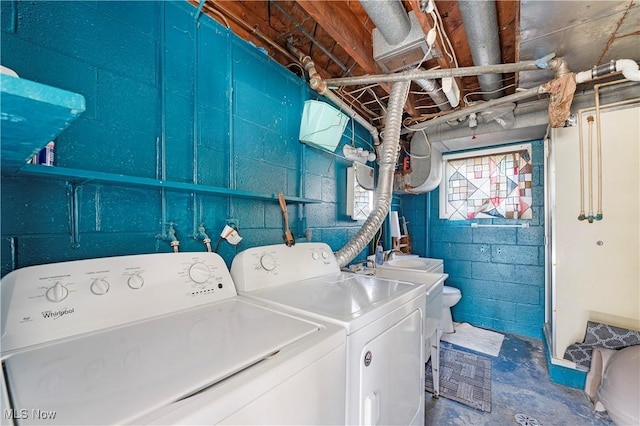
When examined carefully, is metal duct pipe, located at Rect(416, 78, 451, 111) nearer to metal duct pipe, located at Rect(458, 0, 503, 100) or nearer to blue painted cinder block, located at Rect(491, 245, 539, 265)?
metal duct pipe, located at Rect(458, 0, 503, 100)

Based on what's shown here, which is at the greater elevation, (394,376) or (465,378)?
(394,376)

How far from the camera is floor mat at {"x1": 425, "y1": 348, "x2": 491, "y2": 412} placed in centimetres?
183

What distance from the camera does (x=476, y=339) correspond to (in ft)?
8.95

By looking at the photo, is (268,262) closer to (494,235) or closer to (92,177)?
(92,177)

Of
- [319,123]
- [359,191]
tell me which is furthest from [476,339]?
[319,123]

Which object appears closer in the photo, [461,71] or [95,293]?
[95,293]

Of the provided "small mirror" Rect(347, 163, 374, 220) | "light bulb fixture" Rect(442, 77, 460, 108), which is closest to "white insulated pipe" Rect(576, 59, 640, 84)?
"light bulb fixture" Rect(442, 77, 460, 108)

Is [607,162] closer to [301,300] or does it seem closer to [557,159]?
[557,159]

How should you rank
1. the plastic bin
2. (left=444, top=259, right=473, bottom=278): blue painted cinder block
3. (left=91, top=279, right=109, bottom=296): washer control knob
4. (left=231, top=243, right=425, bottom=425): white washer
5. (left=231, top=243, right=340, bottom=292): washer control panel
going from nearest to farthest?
(left=91, top=279, right=109, bottom=296): washer control knob → (left=231, top=243, right=425, bottom=425): white washer → (left=231, top=243, right=340, bottom=292): washer control panel → the plastic bin → (left=444, top=259, right=473, bottom=278): blue painted cinder block

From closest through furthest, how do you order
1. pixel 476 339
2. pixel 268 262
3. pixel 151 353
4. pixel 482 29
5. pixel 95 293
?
pixel 151 353, pixel 95 293, pixel 268 262, pixel 482 29, pixel 476 339

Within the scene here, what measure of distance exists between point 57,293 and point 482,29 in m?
2.25

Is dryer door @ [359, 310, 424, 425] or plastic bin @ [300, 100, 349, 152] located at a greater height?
plastic bin @ [300, 100, 349, 152]

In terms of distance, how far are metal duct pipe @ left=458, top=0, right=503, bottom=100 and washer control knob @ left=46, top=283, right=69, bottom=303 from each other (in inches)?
81.6

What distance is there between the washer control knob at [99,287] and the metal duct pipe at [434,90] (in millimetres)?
2108
